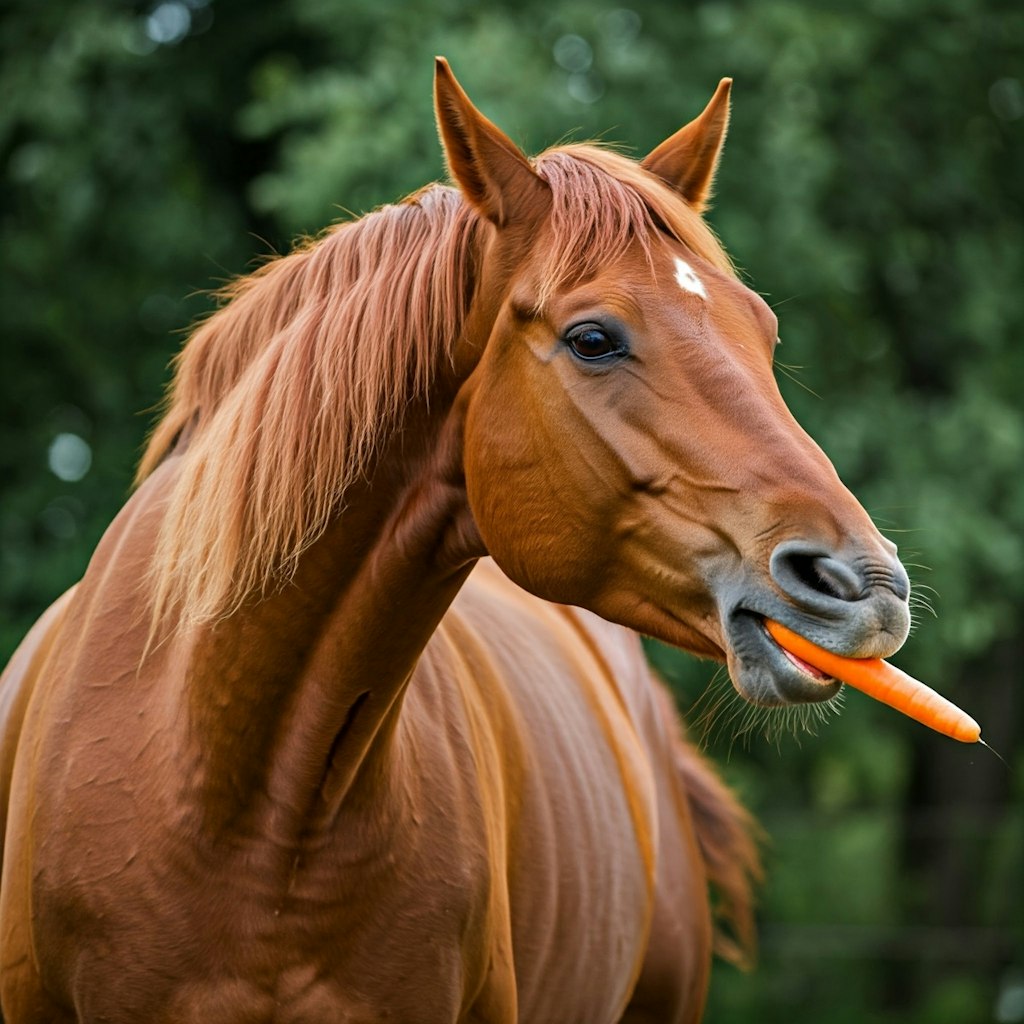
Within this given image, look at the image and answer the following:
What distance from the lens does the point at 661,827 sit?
455 centimetres

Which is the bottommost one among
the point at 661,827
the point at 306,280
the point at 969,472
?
the point at 969,472

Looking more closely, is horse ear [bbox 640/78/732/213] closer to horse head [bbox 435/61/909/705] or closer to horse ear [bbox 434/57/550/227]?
horse head [bbox 435/61/909/705]

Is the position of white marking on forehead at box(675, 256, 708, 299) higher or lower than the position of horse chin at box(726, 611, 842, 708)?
higher

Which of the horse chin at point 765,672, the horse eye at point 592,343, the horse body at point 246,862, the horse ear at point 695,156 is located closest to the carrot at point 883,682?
the horse chin at point 765,672

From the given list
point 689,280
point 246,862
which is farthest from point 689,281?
point 246,862

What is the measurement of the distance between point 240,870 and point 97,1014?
36 cm

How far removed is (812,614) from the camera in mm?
2180

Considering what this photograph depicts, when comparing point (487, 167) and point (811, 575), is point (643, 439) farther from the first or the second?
point (487, 167)

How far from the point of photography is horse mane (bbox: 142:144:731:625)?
8.46 ft

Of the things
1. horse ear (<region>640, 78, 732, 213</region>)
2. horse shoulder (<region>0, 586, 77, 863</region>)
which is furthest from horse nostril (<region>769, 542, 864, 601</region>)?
horse shoulder (<region>0, 586, 77, 863</region>)

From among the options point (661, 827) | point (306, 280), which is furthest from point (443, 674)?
point (661, 827)

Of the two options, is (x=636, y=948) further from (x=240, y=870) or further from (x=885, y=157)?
(x=885, y=157)

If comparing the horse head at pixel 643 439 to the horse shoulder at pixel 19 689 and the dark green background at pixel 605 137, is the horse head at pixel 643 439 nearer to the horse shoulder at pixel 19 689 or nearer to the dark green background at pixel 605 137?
the horse shoulder at pixel 19 689

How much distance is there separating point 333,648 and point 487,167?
2.85ft
